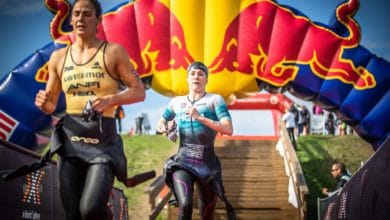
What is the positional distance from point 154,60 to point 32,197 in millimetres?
6507

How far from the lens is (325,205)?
26.1 ft

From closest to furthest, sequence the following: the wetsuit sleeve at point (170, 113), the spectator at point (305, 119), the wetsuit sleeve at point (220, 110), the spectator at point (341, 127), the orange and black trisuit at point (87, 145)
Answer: the orange and black trisuit at point (87, 145)
the wetsuit sleeve at point (220, 110)
the wetsuit sleeve at point (170, 113)
the spectator at point (305, 119)
the spectator at point (341, 127)

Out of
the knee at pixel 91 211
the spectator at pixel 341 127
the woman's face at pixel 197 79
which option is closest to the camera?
the knee at pixel 91 211

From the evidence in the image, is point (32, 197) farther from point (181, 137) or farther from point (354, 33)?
point (354, 33)

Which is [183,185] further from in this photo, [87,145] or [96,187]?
[96,187]

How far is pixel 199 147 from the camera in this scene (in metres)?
5.39

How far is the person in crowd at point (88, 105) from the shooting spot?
11.8 feet

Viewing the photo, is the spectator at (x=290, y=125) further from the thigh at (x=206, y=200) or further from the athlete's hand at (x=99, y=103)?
the athlete's hand at (x=99, y=103)

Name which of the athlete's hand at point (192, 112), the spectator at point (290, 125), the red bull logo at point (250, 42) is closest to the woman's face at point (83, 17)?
the athlete's hand at point (192, 112)

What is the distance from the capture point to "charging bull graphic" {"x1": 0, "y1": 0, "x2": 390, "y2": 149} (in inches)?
424

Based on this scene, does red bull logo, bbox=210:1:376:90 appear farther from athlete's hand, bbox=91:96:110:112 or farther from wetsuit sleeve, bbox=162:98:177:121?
athlete's hand, bbox=91:96:110:112

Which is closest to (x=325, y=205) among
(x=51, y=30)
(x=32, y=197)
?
(x=32, y=197)

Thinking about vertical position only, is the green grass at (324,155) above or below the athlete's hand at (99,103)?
below

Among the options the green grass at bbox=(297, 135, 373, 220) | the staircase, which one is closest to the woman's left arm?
the staircase
